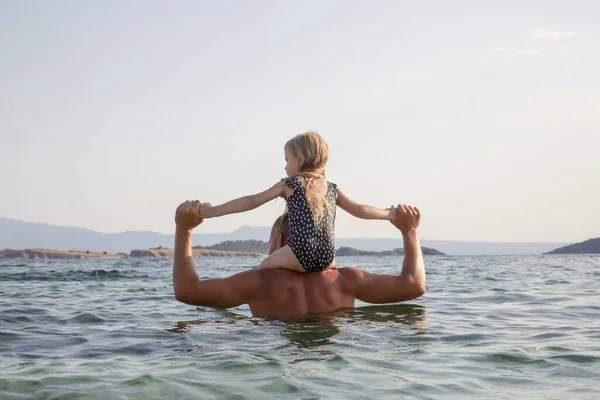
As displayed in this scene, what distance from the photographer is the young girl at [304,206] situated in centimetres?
686

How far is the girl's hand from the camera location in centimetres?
694

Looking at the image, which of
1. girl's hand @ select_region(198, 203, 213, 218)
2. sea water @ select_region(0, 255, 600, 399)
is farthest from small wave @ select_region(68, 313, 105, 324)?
girl's hand @ select_region(198, 203, 213, 218)

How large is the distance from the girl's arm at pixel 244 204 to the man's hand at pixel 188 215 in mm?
54

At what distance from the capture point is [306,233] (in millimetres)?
6852

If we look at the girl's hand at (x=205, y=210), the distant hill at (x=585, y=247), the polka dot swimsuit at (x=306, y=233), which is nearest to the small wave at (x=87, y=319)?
the girl's hand at (x=205, y=210)

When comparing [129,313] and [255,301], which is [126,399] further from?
[129,313]

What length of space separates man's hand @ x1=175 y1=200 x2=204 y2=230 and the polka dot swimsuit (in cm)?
97

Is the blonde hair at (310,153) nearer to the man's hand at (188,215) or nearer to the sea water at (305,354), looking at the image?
the man's hand at (188,215)

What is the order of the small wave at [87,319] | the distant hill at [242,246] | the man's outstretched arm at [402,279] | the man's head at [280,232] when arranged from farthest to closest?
1. the distant hill at [242,246]
2. the small wave at [87,319]
3. the man's outstretched arm at [402,279]
4. the man's head at [280,232]

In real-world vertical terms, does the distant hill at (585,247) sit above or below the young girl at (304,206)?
above

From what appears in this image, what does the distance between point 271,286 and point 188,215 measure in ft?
3.78

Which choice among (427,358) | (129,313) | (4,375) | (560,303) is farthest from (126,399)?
(560,303)

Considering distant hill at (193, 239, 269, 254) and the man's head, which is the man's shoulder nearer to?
the man's head

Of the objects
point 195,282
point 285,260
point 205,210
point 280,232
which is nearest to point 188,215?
point 205,210
